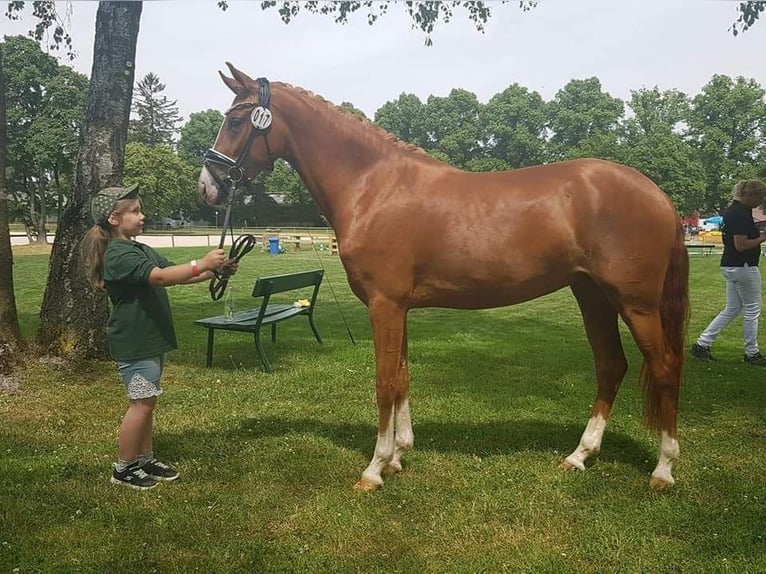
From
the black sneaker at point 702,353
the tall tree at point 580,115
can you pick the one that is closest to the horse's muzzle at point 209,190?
the black sneaker at point 702,353

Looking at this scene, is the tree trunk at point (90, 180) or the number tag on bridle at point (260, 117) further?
the tree trunk at point (90, 180)

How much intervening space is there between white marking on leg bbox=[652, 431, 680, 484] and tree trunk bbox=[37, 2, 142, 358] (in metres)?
5.68

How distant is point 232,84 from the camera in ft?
12.3

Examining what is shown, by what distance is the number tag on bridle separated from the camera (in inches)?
146

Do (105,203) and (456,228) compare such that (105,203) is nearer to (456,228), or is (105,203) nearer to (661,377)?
(456,228)

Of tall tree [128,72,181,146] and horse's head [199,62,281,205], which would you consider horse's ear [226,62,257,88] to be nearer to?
horse's head [199,62,281,205]

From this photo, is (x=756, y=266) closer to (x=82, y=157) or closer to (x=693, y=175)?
(x=82, y=157)

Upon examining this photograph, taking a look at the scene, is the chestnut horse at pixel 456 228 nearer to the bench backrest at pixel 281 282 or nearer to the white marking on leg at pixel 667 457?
the white marking on leg at pixel 667 457

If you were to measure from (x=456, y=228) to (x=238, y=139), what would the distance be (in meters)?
1.57

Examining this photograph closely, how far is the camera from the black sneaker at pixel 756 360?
22.3 ft

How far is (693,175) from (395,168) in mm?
48115

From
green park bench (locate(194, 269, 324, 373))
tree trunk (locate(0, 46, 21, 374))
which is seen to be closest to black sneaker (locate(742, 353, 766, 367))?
green park bench (locate(194, 269, 324, 373))

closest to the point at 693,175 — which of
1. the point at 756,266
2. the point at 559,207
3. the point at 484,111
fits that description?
the point at 484,111

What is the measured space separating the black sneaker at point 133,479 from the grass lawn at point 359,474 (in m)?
0.08
